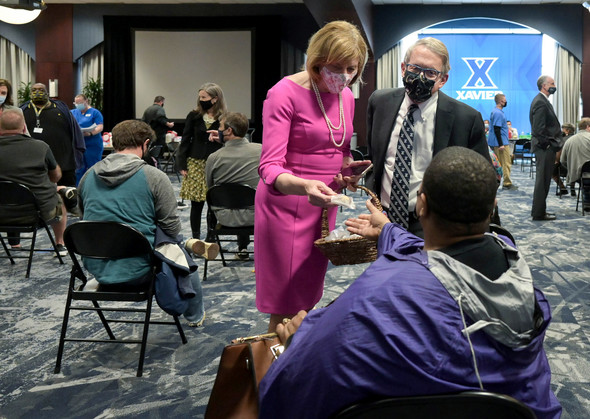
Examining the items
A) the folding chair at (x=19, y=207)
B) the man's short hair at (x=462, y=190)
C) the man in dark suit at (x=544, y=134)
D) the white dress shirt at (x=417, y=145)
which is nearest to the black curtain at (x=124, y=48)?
the man in dark suit at (x=544, y=134)

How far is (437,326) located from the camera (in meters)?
1.28

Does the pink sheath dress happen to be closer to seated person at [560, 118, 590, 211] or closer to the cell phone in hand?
the cell phone in hand

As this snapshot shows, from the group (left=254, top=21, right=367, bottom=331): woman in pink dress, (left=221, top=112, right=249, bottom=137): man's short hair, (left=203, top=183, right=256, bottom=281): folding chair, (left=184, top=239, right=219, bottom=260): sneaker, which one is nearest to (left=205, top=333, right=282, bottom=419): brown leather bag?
(left=254, top=21, right=367, bottom=331): woman in pink dress

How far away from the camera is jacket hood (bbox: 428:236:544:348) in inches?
51.5

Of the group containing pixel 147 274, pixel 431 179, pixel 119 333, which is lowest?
pixel 119 333

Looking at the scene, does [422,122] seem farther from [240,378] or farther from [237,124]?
[237,124]

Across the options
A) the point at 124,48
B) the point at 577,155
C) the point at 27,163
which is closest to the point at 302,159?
the point at 27,163

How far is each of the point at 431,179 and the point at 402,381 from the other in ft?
1.36

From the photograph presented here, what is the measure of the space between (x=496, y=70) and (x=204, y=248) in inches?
617

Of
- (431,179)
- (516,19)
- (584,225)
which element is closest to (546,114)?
(584,225)

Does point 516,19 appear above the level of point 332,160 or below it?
above

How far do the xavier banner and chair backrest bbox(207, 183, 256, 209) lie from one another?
13875 millimetres

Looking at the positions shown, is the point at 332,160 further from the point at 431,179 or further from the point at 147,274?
the point at 147,274

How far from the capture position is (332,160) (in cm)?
251
